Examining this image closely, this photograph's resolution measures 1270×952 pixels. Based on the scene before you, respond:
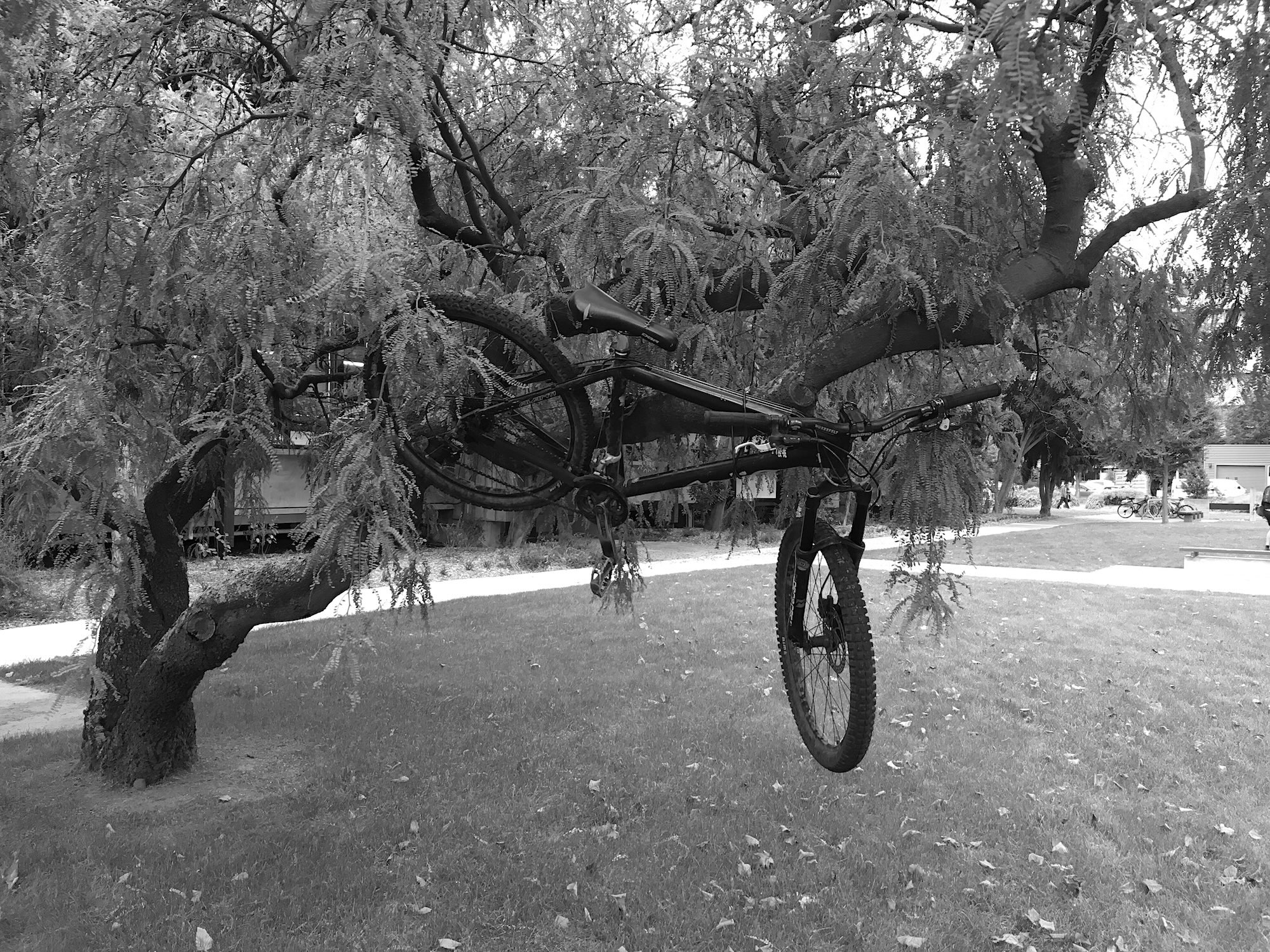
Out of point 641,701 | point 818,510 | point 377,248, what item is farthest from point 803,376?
point 641,701

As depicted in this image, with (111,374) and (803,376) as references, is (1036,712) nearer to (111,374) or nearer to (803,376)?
(803,376)

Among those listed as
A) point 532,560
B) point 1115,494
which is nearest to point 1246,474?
point 1115,494

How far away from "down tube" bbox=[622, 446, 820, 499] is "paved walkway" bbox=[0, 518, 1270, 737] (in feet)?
14.6

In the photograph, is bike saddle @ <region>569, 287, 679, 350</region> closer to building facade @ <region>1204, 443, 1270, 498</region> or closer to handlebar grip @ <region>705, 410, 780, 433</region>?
handlebar grip @ <region>705, 410, 780, 433</region>

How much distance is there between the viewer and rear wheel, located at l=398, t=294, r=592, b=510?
131 inches

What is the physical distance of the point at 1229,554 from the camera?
1841cm

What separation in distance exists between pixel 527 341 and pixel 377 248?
934mm

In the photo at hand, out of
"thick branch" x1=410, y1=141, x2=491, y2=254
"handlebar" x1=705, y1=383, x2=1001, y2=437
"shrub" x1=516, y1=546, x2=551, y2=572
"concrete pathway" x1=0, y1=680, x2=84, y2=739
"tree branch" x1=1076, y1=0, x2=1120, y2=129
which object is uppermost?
"thick branch" x1=410, y1=141, x2=491, y2=254

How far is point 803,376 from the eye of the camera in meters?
3.49

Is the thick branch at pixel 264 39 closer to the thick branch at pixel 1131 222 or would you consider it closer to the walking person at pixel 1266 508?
the thick branch at pixel 1131 222

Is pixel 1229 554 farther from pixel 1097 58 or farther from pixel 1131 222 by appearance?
pixel 1097 58

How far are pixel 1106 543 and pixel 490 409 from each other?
23.1m

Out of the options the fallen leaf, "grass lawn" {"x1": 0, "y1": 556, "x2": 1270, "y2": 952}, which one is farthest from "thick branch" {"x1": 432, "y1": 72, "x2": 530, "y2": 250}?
the fallen leaf

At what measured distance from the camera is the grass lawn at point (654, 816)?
422cm
